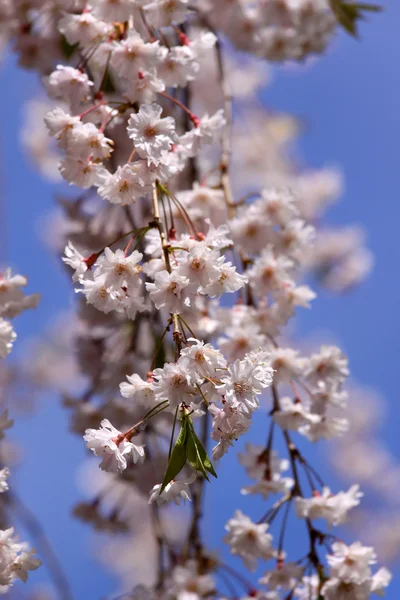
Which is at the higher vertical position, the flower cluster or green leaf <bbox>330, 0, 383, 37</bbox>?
green leaf <bbox>330, 0, 383, 37</bbox>

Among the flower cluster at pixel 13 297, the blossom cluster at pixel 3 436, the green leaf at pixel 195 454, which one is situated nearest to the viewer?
the green leaf at pixel 195 454

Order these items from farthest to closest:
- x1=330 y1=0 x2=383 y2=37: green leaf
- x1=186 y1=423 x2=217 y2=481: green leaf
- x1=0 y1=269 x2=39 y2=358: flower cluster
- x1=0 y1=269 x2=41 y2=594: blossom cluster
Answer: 1. x1=330 y1=0 x2=383 y2=37: green leaf
2. x1=0 y1=269 x2=39 y2=358: flower cluster
3. x1=0 y1=269 x2=41 y2=594: blossom cluster
4. x1=186 y1=423 x2=217 y2=481: green leaf

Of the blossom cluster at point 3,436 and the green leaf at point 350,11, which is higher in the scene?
the green leaf at point 350,11

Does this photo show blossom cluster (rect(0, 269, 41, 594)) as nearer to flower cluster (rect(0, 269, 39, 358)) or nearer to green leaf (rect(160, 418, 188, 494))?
flower cluster (rect(0, 269, 39, 358))

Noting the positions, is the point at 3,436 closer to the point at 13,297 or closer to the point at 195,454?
the point at 13,297

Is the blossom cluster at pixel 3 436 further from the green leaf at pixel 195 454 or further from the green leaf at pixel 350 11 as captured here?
the green leaf at pixel 350 11

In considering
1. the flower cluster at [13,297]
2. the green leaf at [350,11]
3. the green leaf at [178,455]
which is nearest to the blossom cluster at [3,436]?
the flower cluster at [13,297]

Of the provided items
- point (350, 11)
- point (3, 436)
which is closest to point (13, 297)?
point (3, 436)

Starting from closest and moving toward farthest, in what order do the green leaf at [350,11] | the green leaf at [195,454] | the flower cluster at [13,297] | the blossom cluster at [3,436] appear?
the green leaf at [195,454] < the blossom cluster at [3,436] < the flower cluster at [13,297] < the green leaf at [350,11]

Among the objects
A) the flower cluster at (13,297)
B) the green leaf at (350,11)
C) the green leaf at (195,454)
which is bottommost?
the green leaf at (195,454)

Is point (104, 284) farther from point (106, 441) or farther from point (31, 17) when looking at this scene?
point (31, 17)

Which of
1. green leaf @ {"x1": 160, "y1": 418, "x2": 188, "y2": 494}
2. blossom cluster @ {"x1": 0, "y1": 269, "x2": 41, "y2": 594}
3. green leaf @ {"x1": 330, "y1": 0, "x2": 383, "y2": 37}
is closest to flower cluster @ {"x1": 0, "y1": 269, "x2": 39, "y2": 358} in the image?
blossom cluster @ {"x1": 0, "y1": 269, "x2": 41, "y2": 594}

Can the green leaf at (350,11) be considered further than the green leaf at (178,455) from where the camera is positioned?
Yes
